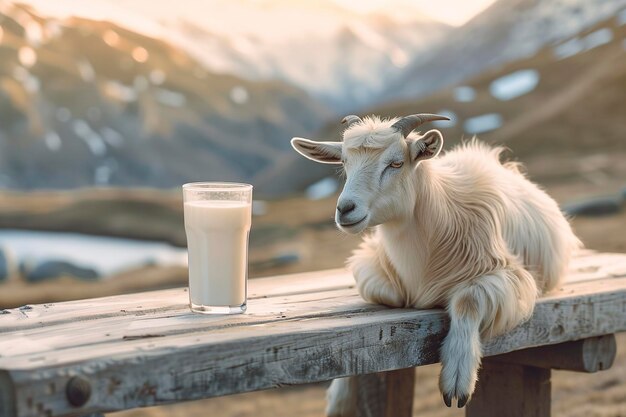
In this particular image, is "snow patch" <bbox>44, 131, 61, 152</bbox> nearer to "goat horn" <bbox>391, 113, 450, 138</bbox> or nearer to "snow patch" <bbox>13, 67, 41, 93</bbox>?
"snow patch" <bbox>13, 67, 41, 93</bbox>

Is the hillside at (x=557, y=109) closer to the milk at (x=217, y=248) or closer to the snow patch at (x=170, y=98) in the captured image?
the snow patch at (x=170, y=98)

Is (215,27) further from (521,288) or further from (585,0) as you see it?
(521,288)

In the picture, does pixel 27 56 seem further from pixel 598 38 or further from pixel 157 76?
pixel 598 38

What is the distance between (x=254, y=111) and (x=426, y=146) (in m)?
4.73

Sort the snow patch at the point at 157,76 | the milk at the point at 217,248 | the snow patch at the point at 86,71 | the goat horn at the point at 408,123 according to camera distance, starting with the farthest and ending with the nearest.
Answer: the snow patch at the point at 157,76
the snow patch at the point at 86,71
the goat horn at the point at 408,123
the milk at the point at 217,248

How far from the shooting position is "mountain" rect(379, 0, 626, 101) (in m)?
6.90

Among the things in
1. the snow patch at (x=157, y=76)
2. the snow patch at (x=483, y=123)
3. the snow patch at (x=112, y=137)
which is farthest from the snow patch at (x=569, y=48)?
the snow patch at (x=112, y=137)

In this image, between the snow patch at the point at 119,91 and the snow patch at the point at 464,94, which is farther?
the snow patch at the point at 464,94

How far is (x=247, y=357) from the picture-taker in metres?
1.69

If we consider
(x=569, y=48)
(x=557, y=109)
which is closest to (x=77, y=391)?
(x=557, y=109)

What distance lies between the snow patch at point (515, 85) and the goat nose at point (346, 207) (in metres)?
5.37

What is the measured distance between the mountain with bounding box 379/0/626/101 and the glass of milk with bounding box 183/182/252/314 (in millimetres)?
5187

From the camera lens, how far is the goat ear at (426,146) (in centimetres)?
197

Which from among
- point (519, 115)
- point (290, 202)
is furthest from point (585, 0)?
point (290, 202)
